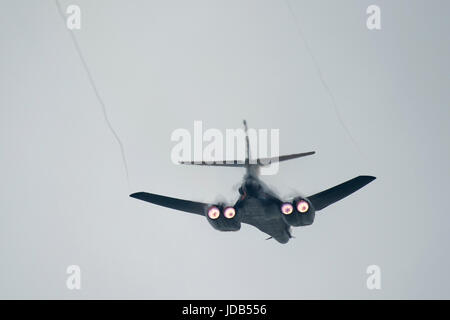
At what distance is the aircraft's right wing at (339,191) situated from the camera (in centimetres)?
3105

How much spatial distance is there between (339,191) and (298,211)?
15.5ft

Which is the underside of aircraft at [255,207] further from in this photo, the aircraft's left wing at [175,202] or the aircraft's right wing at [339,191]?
the aircraft's left wing at [175,202]

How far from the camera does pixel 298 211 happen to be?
2745 cm

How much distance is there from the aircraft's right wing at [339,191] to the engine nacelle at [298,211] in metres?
3.85

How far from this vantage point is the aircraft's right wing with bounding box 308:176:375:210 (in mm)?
31047

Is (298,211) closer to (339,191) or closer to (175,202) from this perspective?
(339,191)

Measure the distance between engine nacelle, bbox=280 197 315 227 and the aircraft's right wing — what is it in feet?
12.6

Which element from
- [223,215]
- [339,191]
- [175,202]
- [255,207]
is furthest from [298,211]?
[175,202]

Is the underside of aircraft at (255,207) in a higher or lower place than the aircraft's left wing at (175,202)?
lower

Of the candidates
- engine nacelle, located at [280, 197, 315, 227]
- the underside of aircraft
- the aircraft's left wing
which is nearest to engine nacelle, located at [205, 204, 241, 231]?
the underside of aircraft

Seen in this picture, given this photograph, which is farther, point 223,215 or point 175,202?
point 175,202

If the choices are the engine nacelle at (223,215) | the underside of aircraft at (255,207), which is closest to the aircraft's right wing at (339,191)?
the underside of aircraft at (255,207)
